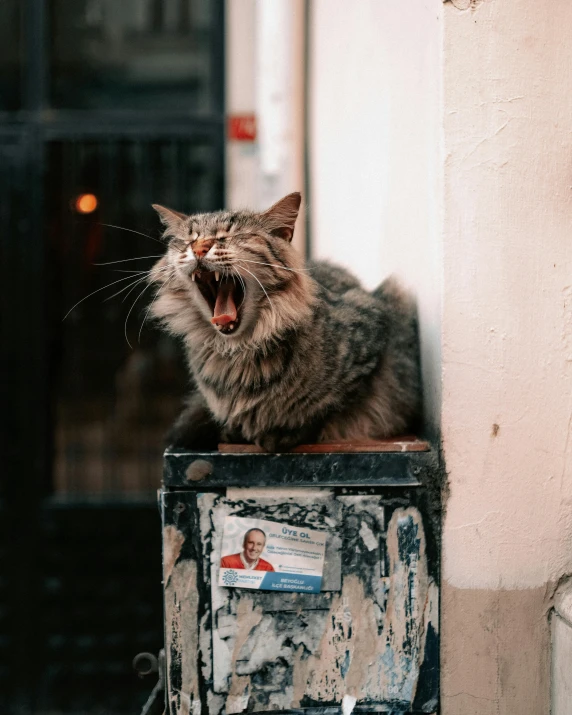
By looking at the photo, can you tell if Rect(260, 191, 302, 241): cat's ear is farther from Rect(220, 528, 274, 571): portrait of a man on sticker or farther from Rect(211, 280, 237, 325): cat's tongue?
Rect(220, 528, 274, 571): portrait of a man on sticker

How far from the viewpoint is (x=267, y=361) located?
173cm

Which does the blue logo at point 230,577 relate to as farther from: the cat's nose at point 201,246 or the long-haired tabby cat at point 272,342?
the cat's nose at point 201,246

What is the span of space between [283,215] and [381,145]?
69cm

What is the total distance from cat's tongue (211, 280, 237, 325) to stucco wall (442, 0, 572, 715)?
19.5 inches

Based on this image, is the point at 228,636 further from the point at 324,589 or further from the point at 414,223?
the point at 414,223

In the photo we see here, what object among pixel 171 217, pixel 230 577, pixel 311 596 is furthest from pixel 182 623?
pixel 171 217

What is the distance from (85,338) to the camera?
151 inches

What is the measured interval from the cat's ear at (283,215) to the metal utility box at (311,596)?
21.9 inches

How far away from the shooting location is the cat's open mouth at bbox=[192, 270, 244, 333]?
1.66m

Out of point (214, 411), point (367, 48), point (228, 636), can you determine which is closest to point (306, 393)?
point (214, 411)

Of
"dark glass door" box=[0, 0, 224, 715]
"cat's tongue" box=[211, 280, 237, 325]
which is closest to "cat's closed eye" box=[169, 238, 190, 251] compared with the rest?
"cat's tongue" box=[211, 280, 237, 325]

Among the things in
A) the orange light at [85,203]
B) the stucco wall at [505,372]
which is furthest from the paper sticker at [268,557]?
the orange light at [85,203]

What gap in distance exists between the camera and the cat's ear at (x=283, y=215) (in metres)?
1.75

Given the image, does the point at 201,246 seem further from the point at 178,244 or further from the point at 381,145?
the point at 381,145
